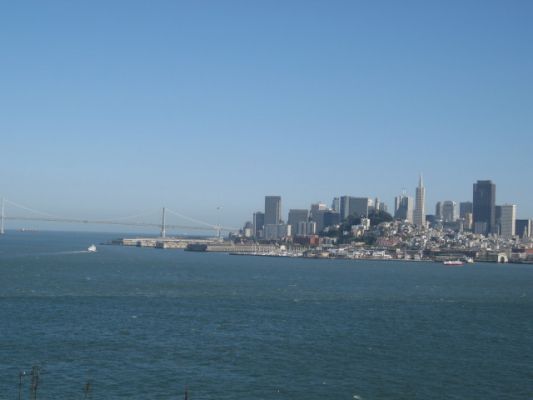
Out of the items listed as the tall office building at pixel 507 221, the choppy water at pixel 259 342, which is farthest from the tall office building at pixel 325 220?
the choppy water at pixel 259 342

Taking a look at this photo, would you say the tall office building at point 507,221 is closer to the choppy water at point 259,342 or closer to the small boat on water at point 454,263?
the small boat on water at point 454,263

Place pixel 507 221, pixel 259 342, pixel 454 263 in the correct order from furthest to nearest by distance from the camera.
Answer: pixel 507 221 < pixel 454 263 < pixel 259 342

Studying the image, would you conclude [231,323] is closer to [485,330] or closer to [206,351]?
[206,351]

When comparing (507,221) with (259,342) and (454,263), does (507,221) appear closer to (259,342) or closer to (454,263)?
(454,263)

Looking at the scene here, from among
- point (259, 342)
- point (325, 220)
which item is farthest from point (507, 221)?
point (259, 342)

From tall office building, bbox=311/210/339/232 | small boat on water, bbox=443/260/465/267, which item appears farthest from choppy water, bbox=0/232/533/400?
tall office building, bbox=311/210/339/232
